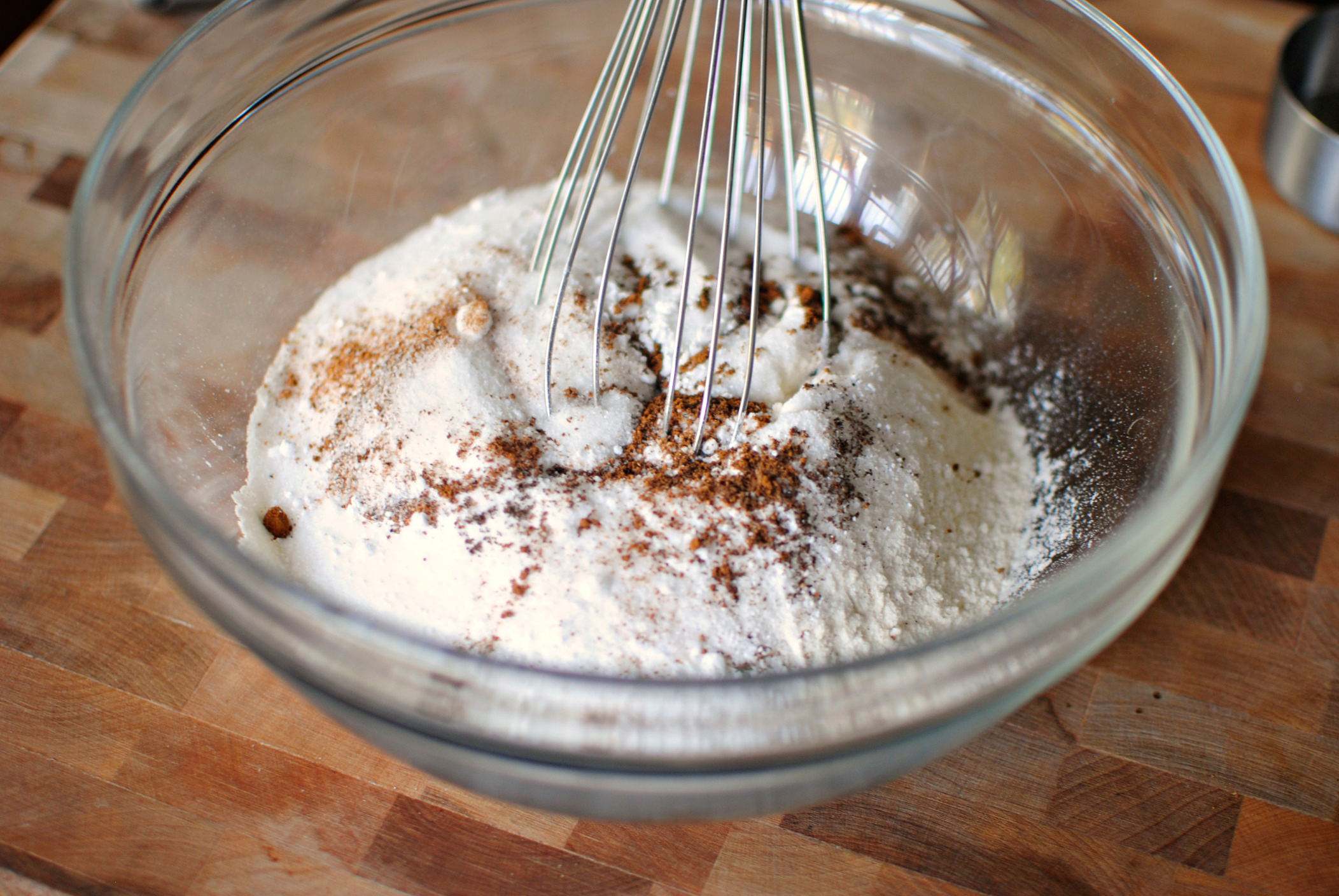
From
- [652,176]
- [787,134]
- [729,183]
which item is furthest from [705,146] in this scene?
[652,176]

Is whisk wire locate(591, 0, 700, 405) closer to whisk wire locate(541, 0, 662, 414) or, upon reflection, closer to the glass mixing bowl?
whisk wire locate(541, 0, 662, 414)

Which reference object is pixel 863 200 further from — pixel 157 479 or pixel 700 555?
pixel 157 479

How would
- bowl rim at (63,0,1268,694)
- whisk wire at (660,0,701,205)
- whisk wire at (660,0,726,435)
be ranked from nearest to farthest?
bowl rim at (63,0,1268,694) → whisk wire at (660,0,726,435) → whisk wire at (660,0,701,205)

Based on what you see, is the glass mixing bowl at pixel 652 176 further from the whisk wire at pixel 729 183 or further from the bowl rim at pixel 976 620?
the whisk wire at pixel 729 183

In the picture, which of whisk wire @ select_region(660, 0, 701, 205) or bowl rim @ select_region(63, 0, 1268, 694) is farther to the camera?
whisk wire @ select_region(660, 0, 701, 205)

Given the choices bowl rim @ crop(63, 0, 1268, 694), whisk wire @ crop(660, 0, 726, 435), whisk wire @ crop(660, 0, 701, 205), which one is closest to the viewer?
bowl rim @ crop(63, 0, 1268, 694)

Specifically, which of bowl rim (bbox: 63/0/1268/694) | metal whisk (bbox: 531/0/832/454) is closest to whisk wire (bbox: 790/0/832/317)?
metal whisk (bbox: 531/0/832/454)
